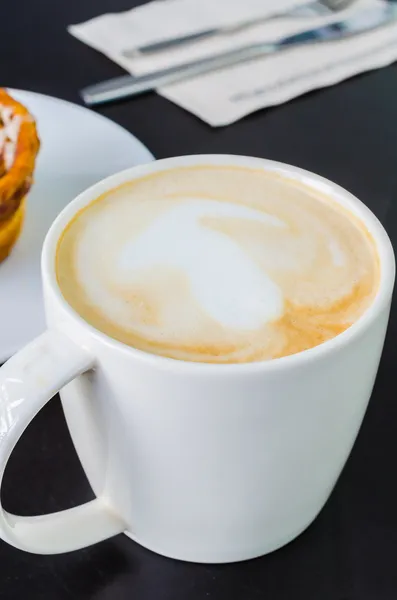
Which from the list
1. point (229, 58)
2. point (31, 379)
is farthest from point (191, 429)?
point (229, 58)

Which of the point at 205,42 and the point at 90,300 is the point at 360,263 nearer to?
the point at 90,300

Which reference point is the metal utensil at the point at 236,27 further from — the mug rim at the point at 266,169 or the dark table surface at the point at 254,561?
the mug rim at the point at 266,169

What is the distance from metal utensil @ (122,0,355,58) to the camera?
766 millimetres

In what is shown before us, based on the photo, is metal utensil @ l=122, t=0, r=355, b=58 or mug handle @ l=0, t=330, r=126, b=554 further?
metal utensil @ l=122, t=0, r=355, b=58

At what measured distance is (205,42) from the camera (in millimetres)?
779

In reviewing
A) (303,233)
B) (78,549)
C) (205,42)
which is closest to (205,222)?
(303,233)

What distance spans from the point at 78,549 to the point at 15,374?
0.34 ft

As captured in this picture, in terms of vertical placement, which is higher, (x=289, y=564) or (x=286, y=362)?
(x=286, y=362)

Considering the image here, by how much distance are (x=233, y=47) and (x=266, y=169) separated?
42cm

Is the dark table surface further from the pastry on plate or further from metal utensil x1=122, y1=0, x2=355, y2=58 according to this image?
metal utensil x1=122, y1=0, x2=355, y2=58

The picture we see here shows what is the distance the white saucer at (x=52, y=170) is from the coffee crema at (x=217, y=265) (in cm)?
14

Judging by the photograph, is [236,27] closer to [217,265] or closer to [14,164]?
[14,164]

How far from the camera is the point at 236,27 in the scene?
797 mm

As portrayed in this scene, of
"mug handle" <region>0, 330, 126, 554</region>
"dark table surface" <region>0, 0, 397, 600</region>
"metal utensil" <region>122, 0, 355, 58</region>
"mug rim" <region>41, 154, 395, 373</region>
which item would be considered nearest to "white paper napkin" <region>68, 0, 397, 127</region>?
"metal utensil" <region>122, 0, 355, 58</region>
